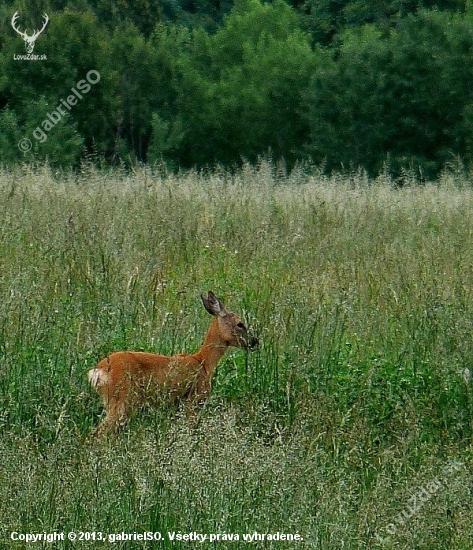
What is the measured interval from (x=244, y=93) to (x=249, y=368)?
35.4 meters

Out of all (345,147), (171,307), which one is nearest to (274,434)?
(171,307)

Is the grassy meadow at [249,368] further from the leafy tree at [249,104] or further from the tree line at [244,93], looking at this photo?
the leafy tree at [249,104]

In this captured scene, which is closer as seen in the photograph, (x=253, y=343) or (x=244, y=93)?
(x=253, y=343)

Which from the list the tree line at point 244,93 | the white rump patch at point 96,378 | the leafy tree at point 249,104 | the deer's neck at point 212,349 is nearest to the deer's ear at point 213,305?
the deer's neck at point 212,349

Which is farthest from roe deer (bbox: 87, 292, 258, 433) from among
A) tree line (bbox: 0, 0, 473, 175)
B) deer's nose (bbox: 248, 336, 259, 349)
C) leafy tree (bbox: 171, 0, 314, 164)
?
leafy tree (bbox: 171, 0, 314, 164)

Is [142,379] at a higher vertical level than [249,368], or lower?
higher

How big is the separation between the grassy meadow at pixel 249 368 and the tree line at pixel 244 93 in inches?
530

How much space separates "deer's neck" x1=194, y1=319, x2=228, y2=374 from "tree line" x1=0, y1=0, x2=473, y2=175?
53.5 ft

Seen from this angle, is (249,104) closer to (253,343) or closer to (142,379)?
(253,343)

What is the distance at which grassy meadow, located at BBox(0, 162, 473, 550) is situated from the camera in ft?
14.5

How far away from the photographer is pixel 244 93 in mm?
41062

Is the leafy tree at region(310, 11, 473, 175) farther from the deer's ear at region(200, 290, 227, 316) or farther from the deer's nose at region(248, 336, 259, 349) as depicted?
the deer's nose at region(248, 336, 259, 349)

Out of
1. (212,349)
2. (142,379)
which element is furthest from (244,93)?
Result: (142,379)

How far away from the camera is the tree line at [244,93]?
28922mm
